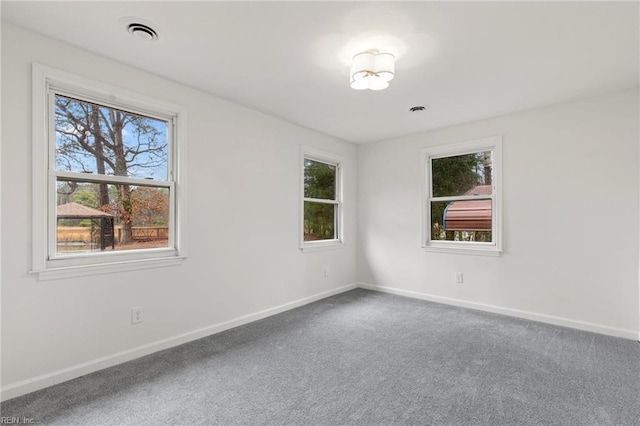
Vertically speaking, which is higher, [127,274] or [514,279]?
[127,274]

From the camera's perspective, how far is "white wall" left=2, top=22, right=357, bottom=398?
6.68 ft

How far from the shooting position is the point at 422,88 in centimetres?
297

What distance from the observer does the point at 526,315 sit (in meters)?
3.59

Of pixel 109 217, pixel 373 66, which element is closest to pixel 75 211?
pixel 109 217

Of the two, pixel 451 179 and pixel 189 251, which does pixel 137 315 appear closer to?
pixel 189 251

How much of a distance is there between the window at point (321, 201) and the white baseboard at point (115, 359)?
3.77 ft

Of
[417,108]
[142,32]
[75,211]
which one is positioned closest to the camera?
[142,32]

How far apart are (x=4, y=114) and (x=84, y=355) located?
1.70 metres

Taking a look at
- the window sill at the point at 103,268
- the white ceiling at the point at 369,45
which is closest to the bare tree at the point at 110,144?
the window sill at the point at 103,268

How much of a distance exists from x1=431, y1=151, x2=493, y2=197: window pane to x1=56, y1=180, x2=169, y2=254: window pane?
3.39 m

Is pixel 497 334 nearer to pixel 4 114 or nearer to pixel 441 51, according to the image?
pixel 441 51

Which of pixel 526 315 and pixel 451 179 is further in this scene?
pixel 451 179

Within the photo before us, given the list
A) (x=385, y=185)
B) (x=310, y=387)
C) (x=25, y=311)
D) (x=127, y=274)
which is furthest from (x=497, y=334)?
(x=25, y=311)

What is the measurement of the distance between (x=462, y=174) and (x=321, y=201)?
1.92 meters
